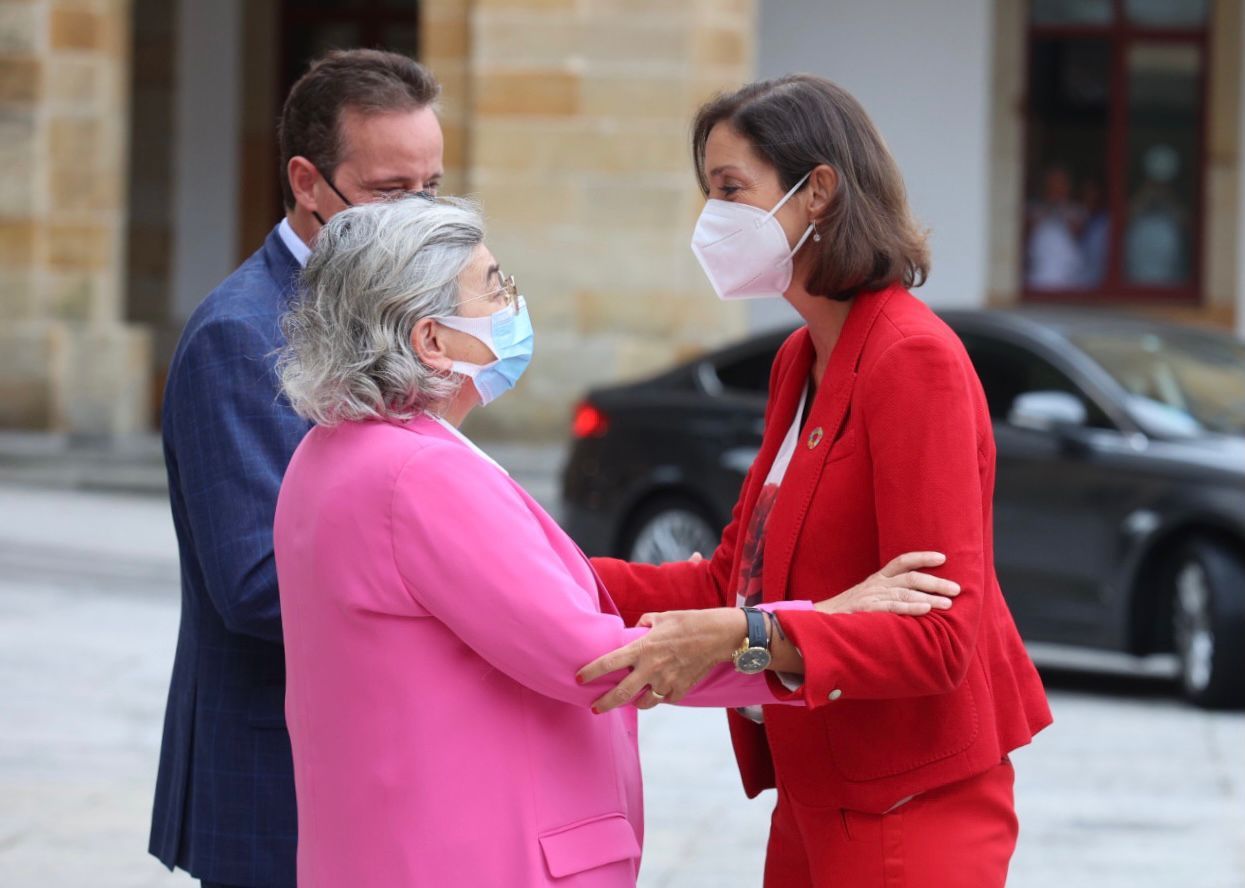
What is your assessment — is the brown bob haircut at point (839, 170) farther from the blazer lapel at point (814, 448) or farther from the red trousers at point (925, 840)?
the red trousers at point (925, 840)

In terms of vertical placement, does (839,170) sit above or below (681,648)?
above

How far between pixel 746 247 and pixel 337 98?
29.4 inches

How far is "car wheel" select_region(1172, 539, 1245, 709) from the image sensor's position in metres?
8.43

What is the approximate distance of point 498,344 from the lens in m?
2.73

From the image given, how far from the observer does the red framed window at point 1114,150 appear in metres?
18.5

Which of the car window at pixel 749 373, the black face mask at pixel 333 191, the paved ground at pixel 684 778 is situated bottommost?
the paved ground at pixel 684 778

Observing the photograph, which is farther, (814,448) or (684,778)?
(684,778)

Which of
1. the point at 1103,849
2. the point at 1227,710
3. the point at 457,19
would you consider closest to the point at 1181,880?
the point at 1103,849

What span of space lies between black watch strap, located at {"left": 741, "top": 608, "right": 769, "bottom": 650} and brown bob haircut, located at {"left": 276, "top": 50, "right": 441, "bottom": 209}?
1103mm

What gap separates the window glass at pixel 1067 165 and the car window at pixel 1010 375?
9699 mm

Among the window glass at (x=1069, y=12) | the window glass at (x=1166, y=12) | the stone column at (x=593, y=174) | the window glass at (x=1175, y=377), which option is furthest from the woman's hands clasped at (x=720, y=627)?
the window glass at (x=1166, y=12)

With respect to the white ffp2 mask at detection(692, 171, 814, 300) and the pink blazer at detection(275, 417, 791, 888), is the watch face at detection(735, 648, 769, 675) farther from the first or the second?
the white ffp2 mask at detection(692, 171, 814, 300)

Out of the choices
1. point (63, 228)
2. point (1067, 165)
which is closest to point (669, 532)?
point (63, 228)

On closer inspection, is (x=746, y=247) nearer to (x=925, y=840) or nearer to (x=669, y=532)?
(x=925, y=840)
